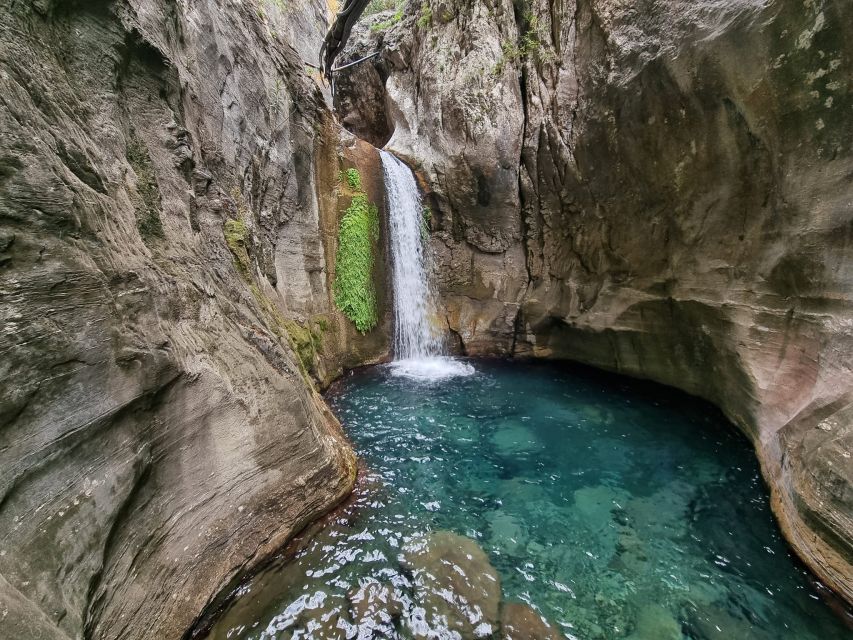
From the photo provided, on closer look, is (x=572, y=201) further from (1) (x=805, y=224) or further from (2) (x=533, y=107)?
(1) (x=805, y=224)

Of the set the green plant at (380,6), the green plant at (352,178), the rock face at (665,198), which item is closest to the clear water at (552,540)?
the rock face at (665,198)

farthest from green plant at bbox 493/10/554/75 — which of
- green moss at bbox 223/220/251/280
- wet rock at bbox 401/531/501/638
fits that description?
wet rock at bbox 401/531/501/638

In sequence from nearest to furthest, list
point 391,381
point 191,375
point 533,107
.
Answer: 1. point 191,375
2. point 391,381
3. point 533,107

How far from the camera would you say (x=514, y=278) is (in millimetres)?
10094

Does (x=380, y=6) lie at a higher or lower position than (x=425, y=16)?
higher

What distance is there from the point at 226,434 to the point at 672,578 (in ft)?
14.5

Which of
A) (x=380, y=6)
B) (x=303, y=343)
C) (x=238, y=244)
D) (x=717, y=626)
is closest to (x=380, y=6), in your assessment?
(x=380, y=6)

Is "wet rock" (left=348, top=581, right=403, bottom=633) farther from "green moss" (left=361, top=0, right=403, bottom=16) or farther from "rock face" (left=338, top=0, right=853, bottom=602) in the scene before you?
"green moss" (left=361, top=0, right=403, bottom=16)

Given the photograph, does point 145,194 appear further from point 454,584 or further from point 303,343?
point 454,584

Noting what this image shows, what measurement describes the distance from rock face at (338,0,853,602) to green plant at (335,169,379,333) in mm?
2076

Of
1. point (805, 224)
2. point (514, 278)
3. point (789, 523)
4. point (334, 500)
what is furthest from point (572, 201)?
point (334, 500)

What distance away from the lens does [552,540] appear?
3930 millimetres

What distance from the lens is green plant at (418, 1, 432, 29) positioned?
10.9 meters

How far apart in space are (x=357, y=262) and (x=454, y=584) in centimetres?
756
